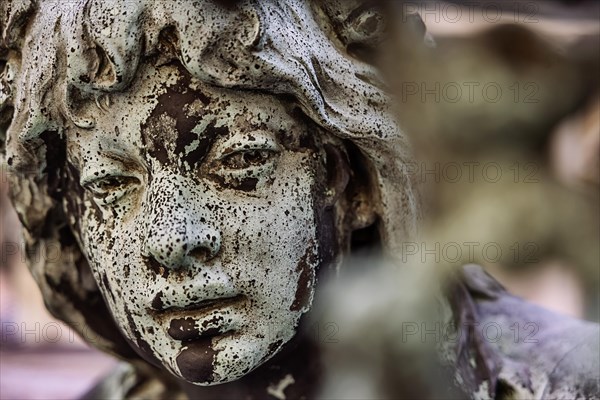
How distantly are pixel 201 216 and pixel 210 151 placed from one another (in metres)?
0.07

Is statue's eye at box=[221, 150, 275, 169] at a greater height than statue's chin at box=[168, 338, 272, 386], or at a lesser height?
greater

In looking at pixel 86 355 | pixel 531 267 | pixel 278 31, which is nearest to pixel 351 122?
pixel 278 31

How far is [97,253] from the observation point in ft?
2.98

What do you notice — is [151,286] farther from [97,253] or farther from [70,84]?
[70,84]

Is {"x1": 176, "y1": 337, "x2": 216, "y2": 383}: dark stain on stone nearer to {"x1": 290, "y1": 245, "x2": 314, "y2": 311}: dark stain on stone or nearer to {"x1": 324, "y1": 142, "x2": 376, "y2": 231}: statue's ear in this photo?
{"x1": 290, "y1": 245, "x2": 314, "y2": 311}: dark stain on stone

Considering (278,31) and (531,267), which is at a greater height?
(278,31)

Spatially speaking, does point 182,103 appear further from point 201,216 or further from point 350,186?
point 350,186

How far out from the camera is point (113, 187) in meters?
0.88

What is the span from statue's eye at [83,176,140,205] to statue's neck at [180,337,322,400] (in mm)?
272

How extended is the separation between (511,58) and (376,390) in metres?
0.54

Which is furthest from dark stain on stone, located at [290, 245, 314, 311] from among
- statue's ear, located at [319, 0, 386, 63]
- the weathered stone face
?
statue's ear, located at [319, 0, 386, 63]

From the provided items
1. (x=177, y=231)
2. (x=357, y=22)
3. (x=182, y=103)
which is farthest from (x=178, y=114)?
(x=357, y=22)

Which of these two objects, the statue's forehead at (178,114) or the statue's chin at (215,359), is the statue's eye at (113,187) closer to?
the statue's forehead at (178,114)

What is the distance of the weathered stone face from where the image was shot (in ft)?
2.71
